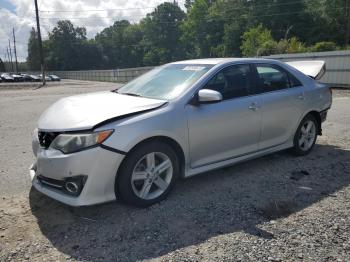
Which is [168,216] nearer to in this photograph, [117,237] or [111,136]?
[117,237]

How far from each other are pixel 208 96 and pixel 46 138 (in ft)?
6.08

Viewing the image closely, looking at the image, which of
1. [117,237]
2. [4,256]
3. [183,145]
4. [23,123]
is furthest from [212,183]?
[23,123]

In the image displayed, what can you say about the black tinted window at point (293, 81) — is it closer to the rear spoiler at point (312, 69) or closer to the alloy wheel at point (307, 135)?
the alloy wheel at point (307, 135)

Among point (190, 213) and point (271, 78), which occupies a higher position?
point (271, 78)

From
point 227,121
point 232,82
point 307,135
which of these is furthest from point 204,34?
point 227,121

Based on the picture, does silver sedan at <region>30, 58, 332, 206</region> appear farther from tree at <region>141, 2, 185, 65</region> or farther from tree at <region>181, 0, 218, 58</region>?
tree at <region>141, 2, 185, 65</region>

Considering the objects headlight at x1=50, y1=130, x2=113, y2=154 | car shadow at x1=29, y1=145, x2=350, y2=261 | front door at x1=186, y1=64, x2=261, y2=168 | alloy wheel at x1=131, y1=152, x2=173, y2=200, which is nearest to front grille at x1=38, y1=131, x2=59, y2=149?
headlight at x1=50, y1=130, x2=113, y2=154

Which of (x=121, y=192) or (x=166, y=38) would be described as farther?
(x=166, y=38)

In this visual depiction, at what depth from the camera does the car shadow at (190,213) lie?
11.0 ft

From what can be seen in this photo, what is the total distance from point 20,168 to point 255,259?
387 centimetres

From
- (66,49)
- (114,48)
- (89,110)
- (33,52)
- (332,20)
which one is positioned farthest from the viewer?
(114,48)

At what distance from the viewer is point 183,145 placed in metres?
4.22

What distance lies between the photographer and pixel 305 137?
5988 millimetres

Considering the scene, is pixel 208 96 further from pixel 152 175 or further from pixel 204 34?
pixel 204 34
